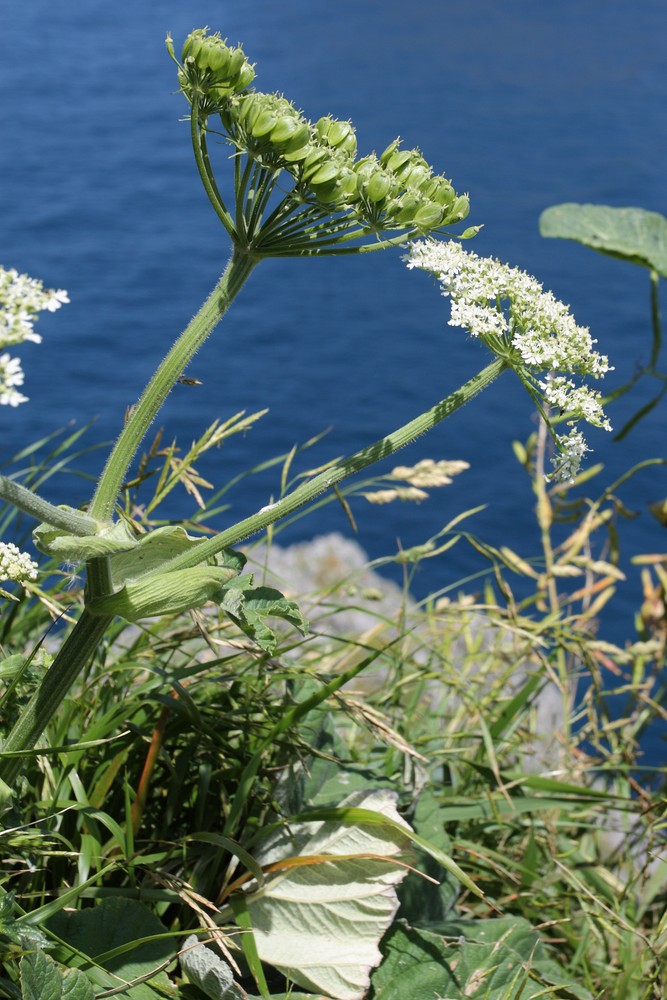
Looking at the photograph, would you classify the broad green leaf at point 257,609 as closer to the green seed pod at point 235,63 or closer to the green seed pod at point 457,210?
the green seed pod at point 457,210

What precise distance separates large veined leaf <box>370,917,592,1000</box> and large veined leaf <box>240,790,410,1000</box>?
0.42 ft

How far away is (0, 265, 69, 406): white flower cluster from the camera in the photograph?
1336mm

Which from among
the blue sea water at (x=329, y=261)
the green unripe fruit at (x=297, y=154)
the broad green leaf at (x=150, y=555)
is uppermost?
the blue sea water at (x=329, y=261)

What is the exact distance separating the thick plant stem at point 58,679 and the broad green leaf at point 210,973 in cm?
51

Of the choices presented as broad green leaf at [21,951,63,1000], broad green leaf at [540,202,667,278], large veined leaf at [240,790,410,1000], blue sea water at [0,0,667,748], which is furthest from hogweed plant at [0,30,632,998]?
blue sea water at [0,0,667,748]

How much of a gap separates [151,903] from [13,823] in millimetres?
430

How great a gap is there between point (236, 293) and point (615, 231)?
2.72m

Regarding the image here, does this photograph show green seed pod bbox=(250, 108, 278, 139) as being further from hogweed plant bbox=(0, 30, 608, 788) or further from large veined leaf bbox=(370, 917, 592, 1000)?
large veined leaf bbox=(370, 917, 592, 1000)

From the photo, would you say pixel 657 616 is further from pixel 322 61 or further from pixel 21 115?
pixel 322 61

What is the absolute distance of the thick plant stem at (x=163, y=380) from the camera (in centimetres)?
168

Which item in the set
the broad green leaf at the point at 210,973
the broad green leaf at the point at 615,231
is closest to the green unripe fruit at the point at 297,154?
the broad green leaf at the point at 210,973

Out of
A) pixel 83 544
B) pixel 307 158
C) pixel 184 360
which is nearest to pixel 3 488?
pixel 83 544

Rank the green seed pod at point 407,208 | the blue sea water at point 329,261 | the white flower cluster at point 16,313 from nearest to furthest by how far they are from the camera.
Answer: the white flower cluster at point 16,313 → the green seed pod at point 407,208 → the blue sea water at point 329,261

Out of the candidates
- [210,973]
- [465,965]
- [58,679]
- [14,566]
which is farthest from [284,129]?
[465,965]
